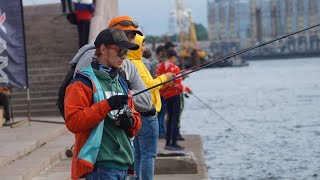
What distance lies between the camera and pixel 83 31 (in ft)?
60.0

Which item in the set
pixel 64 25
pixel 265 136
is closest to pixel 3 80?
pixel 265 136

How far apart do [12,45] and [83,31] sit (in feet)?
19.0

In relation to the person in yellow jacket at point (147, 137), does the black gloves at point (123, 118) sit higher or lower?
higher

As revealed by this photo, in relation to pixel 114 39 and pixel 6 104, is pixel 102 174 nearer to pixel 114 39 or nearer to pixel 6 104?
pixel 114 39

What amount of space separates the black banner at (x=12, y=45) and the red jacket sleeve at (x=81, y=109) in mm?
7262

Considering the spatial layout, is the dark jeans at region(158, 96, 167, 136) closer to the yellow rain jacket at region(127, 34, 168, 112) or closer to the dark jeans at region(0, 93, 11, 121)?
the dark jeans at region(0, 93, 11, 121)

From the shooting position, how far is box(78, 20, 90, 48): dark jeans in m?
18.2

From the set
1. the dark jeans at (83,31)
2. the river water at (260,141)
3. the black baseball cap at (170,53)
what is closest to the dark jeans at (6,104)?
the black baseball cap at (170,53)

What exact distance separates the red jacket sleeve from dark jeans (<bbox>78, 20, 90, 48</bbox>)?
12.8 metres

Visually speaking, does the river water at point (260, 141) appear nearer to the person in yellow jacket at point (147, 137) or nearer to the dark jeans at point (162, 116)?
the dark jeans at point (162, 116)

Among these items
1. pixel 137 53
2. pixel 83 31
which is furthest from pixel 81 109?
pixel 83 31

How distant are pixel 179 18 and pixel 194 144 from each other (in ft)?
375

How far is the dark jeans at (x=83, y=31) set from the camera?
18.2m

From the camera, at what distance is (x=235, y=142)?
16453 millimetres
